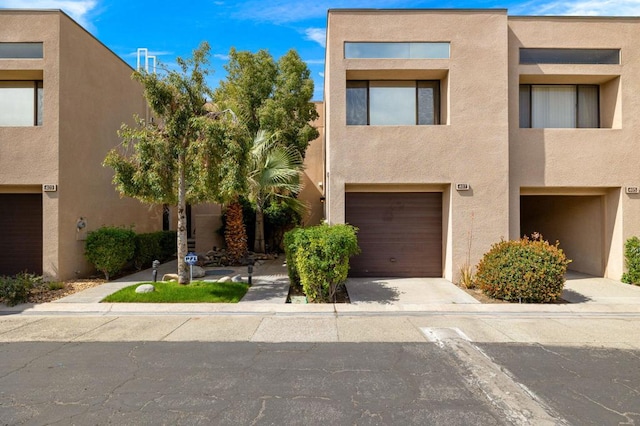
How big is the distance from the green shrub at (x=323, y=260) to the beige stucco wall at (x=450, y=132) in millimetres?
1690

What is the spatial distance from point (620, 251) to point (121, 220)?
1554 centimetres

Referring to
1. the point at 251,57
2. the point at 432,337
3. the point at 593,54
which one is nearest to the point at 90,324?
the point at 432,337

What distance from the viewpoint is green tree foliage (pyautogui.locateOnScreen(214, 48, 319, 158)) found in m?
14.1

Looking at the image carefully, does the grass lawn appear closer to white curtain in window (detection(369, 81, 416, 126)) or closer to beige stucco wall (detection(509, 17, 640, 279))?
white curtain in window (detection(369, 81, 416, 126))

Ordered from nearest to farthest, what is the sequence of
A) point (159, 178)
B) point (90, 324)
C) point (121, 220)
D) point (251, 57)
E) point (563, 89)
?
1. point (90, 324)
2. point (159, 178)
3. point (563, 89)
4. point (121, 220)
5. point (251, 57)

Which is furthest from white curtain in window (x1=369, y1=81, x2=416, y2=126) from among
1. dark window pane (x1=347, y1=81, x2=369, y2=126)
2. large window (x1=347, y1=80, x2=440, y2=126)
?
dark window pane (x1=347, y1=81, x2=369, y2=126)

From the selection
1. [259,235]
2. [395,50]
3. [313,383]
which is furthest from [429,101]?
[313,383]

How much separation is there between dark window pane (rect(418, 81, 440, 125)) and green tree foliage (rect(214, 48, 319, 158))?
494cm

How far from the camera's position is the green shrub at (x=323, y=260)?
816 centimetres

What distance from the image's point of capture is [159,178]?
27.8ft

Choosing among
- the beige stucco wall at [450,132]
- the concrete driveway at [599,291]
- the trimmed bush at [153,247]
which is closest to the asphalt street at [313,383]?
the concrete driveway at [599,291]

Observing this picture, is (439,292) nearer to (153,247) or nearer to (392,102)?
(392,102)

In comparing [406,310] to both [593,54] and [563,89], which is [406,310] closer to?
[563,89]


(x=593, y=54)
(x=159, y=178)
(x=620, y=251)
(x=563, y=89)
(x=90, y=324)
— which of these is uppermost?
(x=593, y=54)
